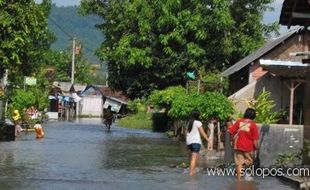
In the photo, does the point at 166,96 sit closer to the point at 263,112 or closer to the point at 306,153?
the point at 263,112

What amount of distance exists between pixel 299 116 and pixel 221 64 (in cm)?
1221

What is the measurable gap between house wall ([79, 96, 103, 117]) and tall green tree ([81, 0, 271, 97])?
61.8 metres

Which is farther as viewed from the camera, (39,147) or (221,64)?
(221,64)

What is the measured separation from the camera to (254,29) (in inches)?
1497

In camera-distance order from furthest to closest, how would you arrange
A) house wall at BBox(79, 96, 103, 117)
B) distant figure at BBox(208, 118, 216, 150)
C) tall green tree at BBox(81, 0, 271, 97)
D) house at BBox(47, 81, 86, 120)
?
house wall at BBox(79, 96, 103, 117)
house at BBox(47, 81, 86, 120)
tall green tree at BBox(81, 0, 271, 97)
distant figure at BBox(208, 118, 216, 150)

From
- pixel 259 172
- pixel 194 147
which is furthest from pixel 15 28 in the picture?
pixel 259 172

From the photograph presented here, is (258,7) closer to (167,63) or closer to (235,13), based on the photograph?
(235,13)

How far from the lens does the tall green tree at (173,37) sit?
1390 inches

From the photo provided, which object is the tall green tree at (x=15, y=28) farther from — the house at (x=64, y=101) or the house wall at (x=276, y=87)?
the house at (x=64, y=101)

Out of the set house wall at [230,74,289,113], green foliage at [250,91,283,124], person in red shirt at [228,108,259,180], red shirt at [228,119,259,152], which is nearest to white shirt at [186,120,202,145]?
person in red shirt at [228,108,259,180]

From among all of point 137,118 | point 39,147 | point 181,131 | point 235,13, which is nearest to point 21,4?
point 39,147

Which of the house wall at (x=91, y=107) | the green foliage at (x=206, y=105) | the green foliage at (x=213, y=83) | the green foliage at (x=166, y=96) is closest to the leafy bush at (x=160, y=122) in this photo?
the green foliage at (x=166, y=96)

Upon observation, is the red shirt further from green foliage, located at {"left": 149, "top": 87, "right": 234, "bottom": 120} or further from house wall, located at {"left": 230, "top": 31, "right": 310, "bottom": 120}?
house wall, located at {"left": 230, "top": 31, "right": 310, "bottom": 120}

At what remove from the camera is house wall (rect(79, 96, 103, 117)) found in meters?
101
